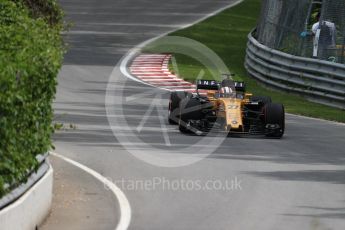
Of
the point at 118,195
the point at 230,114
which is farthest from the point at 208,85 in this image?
the point at 118,195

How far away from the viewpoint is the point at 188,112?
1953 cm

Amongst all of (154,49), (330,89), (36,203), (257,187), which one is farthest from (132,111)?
(154,49)

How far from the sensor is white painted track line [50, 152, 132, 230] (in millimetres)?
12344

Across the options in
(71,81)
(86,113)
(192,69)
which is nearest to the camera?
(86,113)

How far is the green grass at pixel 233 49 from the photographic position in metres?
26.4

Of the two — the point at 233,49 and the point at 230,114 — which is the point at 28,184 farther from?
the point at 233,49

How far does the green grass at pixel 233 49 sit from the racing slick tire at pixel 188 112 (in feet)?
17.4

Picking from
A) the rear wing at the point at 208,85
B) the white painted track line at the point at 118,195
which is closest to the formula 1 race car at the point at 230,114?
the rear wing at the point at 208,85

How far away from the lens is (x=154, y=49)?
3984 centimetres

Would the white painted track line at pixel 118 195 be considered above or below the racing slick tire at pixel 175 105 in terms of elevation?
above

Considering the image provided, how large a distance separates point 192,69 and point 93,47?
22.8 feet

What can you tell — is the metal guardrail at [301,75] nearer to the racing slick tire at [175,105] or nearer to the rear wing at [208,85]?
the rear wing at [208,85]

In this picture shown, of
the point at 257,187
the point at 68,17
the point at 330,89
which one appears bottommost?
the point at 68,17

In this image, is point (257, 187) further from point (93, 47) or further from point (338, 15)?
point (93, 47)
